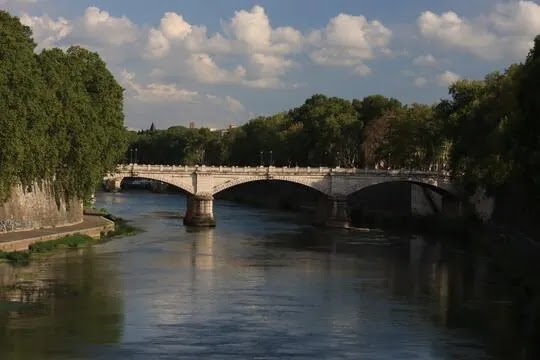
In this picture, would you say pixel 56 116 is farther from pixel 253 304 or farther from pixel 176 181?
pixel 253 304

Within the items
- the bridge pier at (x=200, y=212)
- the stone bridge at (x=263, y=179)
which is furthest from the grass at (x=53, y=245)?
the stone bridge at (x=263, y=179)

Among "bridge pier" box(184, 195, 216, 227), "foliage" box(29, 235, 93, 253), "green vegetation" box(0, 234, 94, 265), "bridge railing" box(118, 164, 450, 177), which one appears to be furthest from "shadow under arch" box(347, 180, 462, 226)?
"green vegetation" box(0, 234, 94, 265)

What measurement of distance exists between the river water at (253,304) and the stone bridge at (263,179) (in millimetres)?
14953

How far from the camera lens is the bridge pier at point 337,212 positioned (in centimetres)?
6825

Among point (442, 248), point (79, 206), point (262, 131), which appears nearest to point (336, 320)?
point (442, 248)

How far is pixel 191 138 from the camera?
484 ft

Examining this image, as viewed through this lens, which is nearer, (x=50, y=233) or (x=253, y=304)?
(x=253, y=304)

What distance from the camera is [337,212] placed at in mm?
69000

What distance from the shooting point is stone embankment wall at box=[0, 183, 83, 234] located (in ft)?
148

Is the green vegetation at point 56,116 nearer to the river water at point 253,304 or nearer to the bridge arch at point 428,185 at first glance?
the river water at point 253,304

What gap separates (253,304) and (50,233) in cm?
1784

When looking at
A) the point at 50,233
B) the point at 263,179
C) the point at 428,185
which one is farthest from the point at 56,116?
the point at 428,185

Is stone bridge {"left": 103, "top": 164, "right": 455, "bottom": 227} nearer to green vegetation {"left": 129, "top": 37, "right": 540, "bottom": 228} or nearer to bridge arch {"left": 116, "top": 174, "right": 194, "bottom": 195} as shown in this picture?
bridge arch {"left": 116, "top": 174, "right": 194, "bottom": 195}

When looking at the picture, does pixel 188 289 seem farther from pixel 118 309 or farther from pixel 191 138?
pixel 191 138
